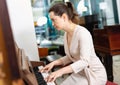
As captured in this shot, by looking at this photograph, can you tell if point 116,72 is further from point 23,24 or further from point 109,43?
point 23,24

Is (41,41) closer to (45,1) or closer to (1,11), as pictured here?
(45,1)

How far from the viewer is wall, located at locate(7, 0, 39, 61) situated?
7.81ft

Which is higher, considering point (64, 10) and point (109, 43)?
point (64, 10)

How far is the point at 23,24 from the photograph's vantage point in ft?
7.91

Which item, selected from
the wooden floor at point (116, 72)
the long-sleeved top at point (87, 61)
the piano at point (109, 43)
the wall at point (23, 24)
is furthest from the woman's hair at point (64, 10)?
the wooden floor at point (116, 72)

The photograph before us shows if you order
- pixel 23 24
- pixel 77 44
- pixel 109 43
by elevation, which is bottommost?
pixel 109 43

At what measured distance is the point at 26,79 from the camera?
1.28 m

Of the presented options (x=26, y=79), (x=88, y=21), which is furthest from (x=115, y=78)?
(x=26, y=79)

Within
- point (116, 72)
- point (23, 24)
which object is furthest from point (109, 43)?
point (116, 72)

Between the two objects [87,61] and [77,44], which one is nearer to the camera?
[87,61]

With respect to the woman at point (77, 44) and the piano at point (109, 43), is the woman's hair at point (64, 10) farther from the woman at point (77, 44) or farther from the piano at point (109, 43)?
the piano at point (109, 43)

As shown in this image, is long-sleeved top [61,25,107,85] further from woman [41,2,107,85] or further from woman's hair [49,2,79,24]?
woman's hair [49,2,79,24]

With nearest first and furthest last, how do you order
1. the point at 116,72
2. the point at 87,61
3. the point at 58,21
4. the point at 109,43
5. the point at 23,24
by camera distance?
1. the point at 87,61
2. the point at 58,21
3. the point at 23,24
4. the point at 109,43
5. the point at 116,72

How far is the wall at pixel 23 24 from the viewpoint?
2381mm
